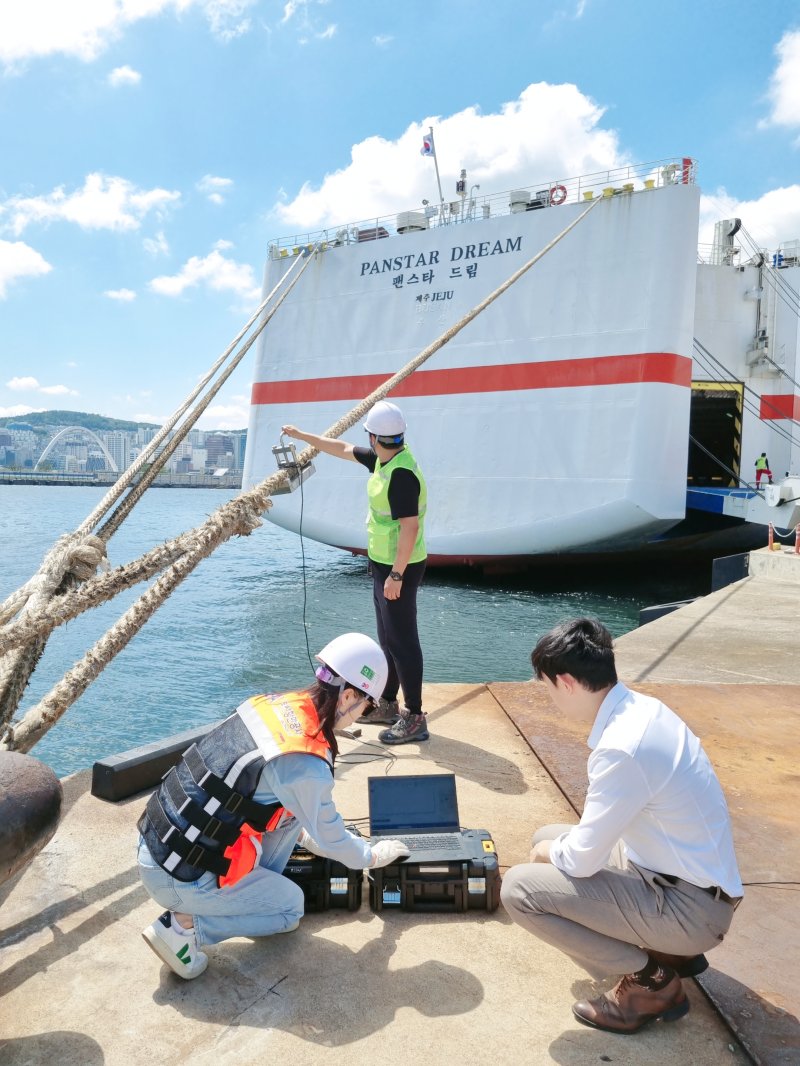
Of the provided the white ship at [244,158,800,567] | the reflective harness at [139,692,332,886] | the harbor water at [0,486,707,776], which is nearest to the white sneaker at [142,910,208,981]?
the reflective harness at [139,692,332,886]

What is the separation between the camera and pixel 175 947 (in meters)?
1.86

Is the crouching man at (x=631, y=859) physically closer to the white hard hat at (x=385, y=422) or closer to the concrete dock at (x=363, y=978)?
the concrete dock at (x=363, y=978)

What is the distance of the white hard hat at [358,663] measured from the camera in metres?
1.94

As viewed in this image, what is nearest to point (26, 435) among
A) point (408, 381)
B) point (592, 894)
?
point (408, 381)

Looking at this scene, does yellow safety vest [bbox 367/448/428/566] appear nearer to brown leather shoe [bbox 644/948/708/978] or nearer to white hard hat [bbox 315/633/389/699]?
white hard hat [bbox 315/633/389/699]

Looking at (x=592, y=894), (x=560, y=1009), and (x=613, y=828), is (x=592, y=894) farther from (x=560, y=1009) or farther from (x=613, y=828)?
(x=560, y=1009)

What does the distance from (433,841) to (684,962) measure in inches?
31.4

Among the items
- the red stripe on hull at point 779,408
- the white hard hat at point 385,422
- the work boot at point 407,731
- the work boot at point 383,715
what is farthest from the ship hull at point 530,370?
the work boot at point 407,731

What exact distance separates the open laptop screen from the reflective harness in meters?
0.62

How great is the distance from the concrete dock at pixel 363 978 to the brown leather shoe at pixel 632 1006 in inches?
1.1

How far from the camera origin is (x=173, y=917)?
190cm

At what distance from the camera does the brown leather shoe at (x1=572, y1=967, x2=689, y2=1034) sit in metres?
1.74

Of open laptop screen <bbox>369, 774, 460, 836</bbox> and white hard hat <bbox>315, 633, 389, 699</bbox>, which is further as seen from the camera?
open laptop screen <bbox>369, 774, 460, 836</bbox>

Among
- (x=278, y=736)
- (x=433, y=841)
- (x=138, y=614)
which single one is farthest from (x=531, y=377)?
(x=278, y=736)
